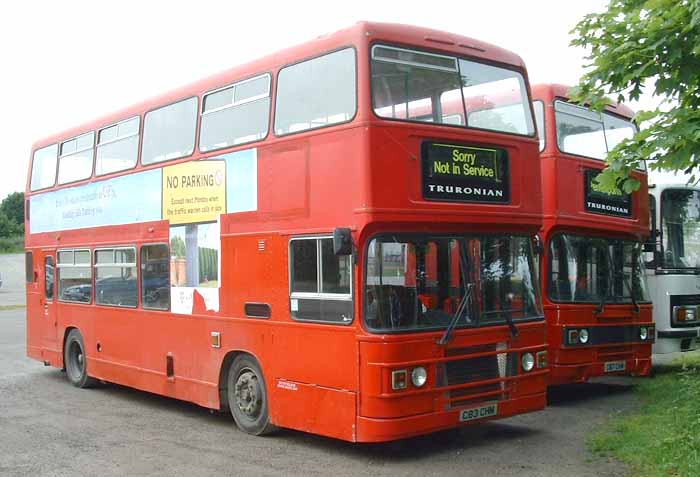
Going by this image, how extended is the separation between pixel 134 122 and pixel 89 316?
335cm

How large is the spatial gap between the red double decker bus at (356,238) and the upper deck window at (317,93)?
23 mm

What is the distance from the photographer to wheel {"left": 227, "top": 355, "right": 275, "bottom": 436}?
935 cm

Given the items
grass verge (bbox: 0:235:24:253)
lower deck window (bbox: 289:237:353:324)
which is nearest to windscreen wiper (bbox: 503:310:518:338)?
lower deck window (bbox: 289:237:353:324)

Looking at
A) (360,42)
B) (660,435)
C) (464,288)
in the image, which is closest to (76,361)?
(464,288)

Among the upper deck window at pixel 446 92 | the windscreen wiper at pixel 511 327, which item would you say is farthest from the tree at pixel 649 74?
the windscreen wiper at pixel 511 327

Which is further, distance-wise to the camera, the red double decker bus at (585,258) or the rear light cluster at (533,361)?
the red double decker bus at (585,258)

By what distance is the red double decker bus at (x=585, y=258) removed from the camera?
36.4 feet

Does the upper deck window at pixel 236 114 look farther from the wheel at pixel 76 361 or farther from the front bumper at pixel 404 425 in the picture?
the wheel at pixel 76 361

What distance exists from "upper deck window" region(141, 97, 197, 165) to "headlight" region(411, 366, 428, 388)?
14.7ft

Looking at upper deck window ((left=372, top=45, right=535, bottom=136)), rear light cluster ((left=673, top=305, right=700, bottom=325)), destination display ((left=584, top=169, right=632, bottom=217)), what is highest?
upper deck window ((left=372, top=45, right=535, bottom=136))

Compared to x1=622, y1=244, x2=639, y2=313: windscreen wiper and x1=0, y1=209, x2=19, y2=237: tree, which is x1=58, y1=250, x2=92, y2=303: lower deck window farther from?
x1=0, y1=209, x2=19, y2=237: tree

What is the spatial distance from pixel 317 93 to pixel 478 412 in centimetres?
359

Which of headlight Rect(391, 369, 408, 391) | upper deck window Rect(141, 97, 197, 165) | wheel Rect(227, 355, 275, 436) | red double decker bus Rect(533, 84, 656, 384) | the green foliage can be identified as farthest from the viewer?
red double decker bus Rect(533, 84, 656, 384)

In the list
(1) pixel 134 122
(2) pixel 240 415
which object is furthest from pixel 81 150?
(2) pixel 240 415
